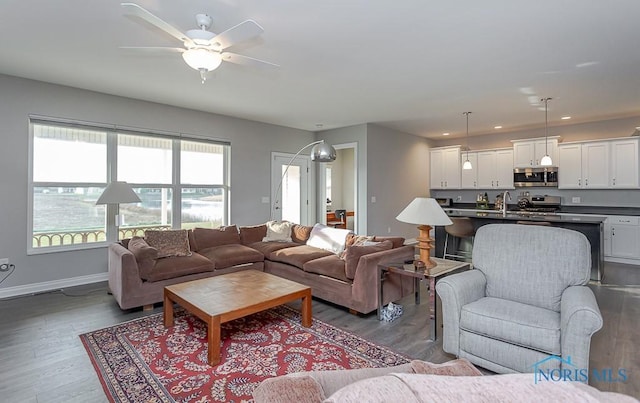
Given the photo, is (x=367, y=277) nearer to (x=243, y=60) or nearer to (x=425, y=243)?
(x=425, y=243)

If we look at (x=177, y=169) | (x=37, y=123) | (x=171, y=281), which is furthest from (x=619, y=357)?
(x=37, y=123)

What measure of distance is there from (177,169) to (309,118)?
2527mm

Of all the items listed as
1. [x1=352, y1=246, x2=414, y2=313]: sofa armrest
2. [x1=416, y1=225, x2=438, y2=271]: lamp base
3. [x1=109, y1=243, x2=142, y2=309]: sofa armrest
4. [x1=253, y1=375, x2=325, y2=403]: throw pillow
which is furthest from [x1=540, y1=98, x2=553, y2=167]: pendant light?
[x1=109, y1=243, x2=142, y2=309]: sofa armrest

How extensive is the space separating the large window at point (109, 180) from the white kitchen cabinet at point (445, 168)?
5.40 m

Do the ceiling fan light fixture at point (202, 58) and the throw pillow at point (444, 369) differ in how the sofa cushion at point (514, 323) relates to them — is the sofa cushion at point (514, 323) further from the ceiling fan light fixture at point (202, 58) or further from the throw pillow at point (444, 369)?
the ceiling fan light fixture at point (202, 58)

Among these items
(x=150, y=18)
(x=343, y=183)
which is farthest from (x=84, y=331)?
(x=343, y=183)

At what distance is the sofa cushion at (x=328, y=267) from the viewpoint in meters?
3.37

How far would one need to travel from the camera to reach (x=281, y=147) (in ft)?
22.0

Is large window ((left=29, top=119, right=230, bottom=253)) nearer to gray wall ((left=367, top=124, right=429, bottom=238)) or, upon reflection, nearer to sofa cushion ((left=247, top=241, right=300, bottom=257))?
sofa cushion ((left=247, top=241, right=300, bottom=257))

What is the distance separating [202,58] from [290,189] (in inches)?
184

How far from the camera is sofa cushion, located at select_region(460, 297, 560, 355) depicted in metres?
1.91

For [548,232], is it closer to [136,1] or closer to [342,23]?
[342,23]

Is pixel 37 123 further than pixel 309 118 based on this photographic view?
No

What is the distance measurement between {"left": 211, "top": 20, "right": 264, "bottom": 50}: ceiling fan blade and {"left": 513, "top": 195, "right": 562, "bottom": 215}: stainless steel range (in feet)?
21.1
